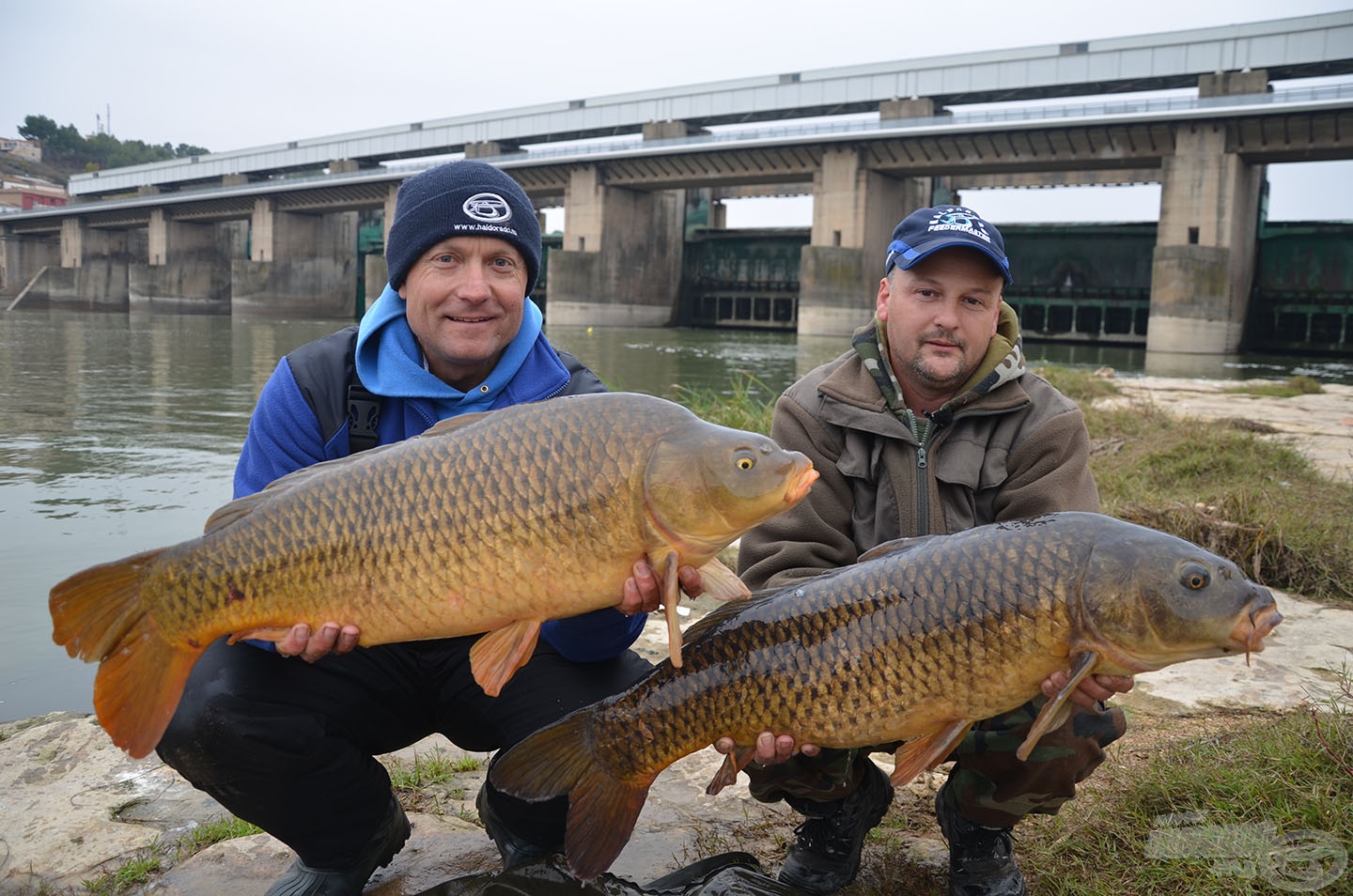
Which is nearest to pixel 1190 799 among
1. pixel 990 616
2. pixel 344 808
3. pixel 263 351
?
pixel 990 616

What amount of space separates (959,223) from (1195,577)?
128cm

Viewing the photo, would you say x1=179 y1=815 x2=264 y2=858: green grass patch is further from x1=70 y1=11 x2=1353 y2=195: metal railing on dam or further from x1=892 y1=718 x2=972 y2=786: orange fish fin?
x1=70 y1=11 x2=1353 y2=195: metal railing on dam

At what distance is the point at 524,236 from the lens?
2.71m

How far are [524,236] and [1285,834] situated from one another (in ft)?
7.16

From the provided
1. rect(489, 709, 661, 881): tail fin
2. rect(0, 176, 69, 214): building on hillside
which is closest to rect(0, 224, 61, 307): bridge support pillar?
rect(0, 176, 69, 214): building on hillside

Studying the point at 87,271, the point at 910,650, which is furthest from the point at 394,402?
the point at 87,271

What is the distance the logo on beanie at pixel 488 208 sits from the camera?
2.64 meters

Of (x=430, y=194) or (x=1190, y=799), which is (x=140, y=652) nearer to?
(x=430, y=194)

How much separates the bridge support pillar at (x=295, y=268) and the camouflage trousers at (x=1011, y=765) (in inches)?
1923

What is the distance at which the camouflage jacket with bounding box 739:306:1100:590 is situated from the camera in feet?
8.66

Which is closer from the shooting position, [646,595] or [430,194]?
[646,595]

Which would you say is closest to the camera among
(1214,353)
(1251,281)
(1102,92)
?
(1214,353)

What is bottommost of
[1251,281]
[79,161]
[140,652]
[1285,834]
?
[1285,834]
